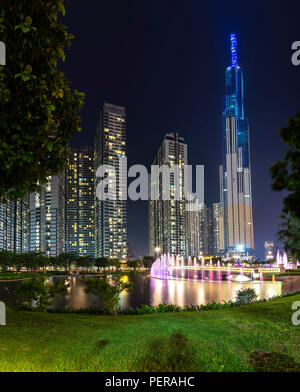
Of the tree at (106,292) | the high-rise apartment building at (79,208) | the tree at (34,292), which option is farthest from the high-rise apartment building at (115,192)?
the tree at (106,292)

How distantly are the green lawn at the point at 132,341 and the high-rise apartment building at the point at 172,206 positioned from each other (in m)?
151

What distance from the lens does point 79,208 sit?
192875mm

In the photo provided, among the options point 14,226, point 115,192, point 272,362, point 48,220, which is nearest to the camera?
point 272,362

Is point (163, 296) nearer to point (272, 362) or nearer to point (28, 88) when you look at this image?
point (272, 362)

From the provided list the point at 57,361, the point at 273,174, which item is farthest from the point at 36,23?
the point at 57,361

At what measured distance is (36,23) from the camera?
576 cm

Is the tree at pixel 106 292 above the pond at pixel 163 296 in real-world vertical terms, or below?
above

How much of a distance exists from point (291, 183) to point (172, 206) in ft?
509

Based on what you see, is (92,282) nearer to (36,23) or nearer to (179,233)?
(36,23)

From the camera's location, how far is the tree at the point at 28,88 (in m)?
5.46

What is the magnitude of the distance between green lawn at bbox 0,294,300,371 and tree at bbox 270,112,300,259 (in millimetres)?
3207

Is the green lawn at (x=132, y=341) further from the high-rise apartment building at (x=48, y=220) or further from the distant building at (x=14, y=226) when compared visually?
the high-rise apartment building at (x=48, y=220)

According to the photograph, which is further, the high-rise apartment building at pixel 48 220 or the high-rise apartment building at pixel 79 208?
the high-rise apartment building at pixel 79 208

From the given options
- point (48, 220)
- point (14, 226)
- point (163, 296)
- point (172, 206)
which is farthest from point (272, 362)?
point (14, 226)
